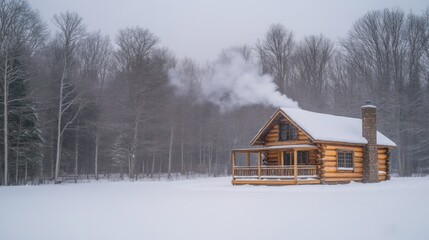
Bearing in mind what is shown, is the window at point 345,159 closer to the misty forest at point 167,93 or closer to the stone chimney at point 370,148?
the stone chimney at point 370,148

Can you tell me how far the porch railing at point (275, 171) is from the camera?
32.0 meters

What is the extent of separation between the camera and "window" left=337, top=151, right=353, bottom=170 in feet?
111

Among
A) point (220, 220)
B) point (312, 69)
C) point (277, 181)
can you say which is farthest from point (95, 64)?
point (220, 220)

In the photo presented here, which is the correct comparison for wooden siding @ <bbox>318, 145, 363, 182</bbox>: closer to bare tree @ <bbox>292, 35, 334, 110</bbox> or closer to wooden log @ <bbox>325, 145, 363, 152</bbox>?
wooden log @ <bbox>325, 145, 363, 152</bbox>

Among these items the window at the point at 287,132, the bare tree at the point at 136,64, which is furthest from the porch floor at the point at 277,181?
the bare tree at the point at 136,64

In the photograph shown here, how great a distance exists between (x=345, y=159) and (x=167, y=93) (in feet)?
81.3

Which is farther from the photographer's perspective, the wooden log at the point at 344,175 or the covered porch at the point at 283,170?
the wooden log at the point at 344,175

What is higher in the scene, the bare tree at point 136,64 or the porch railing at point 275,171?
the bare tree at point 136,64

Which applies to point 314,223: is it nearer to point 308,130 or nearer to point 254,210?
point 254,210

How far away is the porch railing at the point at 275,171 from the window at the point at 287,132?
283 cm

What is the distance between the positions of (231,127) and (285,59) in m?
13.0

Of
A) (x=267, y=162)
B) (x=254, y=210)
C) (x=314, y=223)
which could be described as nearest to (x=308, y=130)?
(x=267, y=162)

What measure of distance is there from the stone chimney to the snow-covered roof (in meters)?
0.61

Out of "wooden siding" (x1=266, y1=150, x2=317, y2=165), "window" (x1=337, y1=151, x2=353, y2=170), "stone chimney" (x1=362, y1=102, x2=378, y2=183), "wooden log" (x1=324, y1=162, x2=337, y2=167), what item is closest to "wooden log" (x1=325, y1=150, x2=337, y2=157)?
"wooden log" (x1=324, y1=162, x2=337, y2=167)
